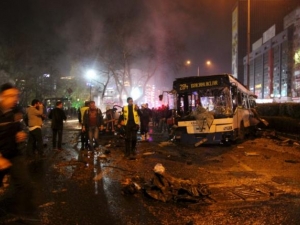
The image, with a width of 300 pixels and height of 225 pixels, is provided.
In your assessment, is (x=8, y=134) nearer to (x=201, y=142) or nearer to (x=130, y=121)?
(x=130, y=121)

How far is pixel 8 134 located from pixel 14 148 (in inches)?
7.7

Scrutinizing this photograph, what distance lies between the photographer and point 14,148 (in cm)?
412

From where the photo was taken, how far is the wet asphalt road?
15.3 feet

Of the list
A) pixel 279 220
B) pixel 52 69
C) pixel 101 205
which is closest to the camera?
pixel 279 220

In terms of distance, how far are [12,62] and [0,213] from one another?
2865 cm

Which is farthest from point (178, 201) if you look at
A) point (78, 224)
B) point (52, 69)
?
point (52, 69)

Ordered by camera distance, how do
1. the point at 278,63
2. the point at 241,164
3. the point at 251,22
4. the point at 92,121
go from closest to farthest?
the point at 241,164 < the point at 92,121 < the point at 278,63 < the point at 251,22

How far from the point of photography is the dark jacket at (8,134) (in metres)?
4.01

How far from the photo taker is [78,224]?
4.44 m

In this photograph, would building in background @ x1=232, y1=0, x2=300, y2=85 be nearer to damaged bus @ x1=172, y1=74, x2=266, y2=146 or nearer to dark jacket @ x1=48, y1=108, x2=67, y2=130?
damaged bus @ x1=172, y1=74, x2=266, y2=146

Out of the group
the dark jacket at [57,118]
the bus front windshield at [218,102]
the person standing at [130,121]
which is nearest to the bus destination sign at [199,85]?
the bus front windshield at [218,102]

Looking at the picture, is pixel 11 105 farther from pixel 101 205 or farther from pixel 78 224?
pixel 101 205

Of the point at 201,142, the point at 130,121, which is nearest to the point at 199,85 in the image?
the point at 201,142

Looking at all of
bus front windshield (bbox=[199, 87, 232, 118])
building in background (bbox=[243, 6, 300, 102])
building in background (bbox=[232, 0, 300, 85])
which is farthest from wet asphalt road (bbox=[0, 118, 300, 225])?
building in background (bbox=[232, 0, 300, 85])
